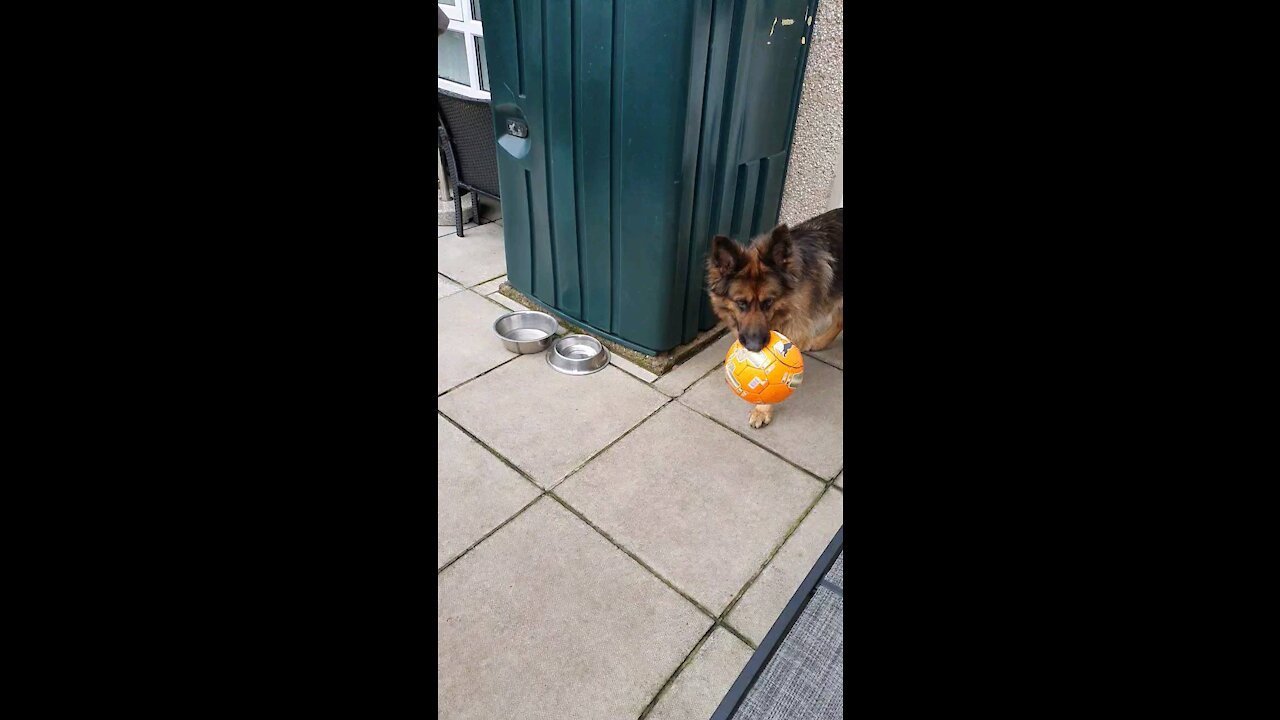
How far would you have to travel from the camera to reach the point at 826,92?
2961mm

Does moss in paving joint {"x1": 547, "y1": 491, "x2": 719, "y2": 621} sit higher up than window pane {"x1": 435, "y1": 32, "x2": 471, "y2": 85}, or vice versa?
window pane {"x1": 435, "y1": 32, "x2": 471, "y2": 85}

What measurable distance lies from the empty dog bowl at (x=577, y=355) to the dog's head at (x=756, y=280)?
2.44ft

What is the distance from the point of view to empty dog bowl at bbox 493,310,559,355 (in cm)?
325

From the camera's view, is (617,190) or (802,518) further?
(617,190)

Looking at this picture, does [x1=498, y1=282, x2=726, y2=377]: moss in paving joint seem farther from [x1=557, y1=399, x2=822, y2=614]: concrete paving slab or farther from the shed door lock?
the shed door lock

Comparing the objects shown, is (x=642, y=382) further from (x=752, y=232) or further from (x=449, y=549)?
(x=449, y=549)

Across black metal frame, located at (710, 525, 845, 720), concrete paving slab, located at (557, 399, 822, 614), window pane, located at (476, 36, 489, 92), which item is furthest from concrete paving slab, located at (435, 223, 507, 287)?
black metal frame, located at (710, 525, 845, 720)

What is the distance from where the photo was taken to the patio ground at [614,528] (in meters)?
1.66

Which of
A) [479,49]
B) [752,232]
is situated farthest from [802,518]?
[479,49]

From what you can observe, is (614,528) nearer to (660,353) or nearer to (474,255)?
(660,353)

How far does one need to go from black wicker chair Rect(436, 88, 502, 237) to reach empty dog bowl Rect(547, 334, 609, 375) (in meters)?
1.44

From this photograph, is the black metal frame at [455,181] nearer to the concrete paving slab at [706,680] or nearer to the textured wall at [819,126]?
the textured wall at [819,126]

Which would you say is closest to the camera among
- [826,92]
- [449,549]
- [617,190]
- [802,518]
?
[449,549]
